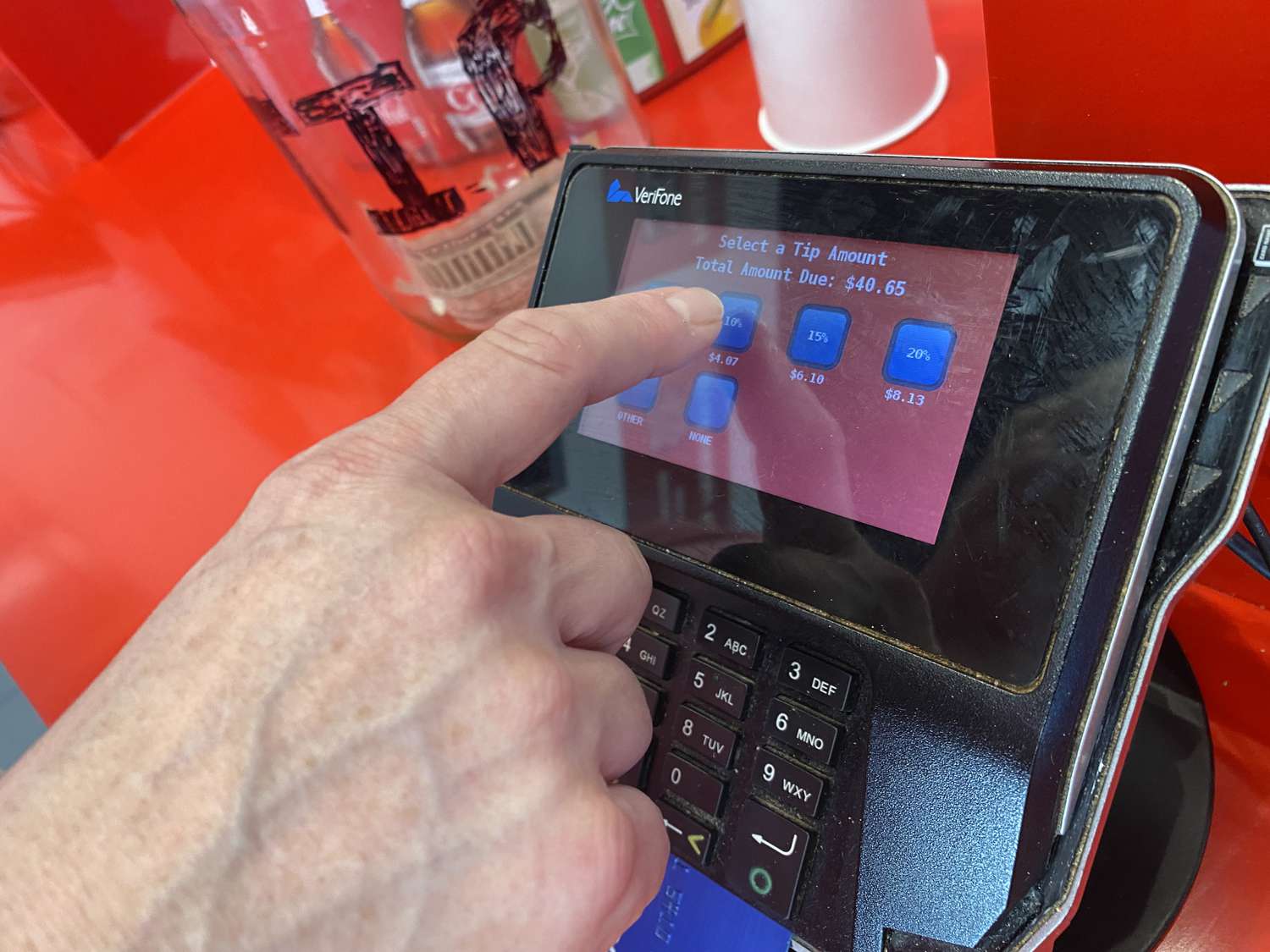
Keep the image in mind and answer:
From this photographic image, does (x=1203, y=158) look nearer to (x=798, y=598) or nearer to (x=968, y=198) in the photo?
(x=968, y=198)

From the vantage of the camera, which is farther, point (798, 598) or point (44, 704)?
point (44, 704)

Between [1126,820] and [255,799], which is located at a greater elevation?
[255,799]

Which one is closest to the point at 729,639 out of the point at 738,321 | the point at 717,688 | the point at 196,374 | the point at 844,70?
the point at 717,688

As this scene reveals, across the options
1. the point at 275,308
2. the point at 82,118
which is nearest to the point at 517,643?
the point at 275,308

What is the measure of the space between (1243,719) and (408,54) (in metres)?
0.49

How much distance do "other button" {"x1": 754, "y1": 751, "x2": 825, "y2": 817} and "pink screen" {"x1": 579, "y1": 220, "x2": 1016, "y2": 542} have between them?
9cm

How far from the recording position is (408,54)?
17.3 inches

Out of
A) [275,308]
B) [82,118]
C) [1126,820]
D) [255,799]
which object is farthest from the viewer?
[82,118]

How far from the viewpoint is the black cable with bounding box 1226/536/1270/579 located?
31 centimetres

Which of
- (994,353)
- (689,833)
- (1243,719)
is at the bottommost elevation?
(1243,719)

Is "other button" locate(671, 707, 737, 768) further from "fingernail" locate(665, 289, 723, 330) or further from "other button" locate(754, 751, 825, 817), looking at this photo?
"fingernail" locate(665, 289, 723, 330)

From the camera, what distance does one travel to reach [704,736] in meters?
0.32

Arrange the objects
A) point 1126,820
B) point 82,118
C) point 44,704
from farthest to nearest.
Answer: point 82,118 < point 44,704 < point 1126,820

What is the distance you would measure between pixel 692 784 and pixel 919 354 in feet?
0.57
